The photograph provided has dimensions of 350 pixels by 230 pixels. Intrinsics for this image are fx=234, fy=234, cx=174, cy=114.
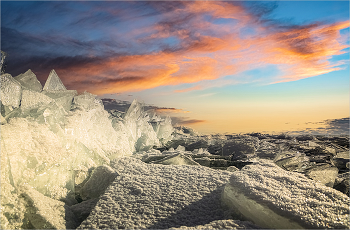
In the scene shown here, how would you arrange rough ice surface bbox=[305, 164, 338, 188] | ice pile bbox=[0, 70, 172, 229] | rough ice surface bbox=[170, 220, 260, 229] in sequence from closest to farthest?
rough ice surface bbox=[170, 220, 260, 229], ice pile bbox=[0, 70, 172, 229], rough ice surface bbox=[305, 164, 338, 188]

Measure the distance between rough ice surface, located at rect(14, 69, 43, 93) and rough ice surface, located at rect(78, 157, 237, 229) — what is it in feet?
5.34

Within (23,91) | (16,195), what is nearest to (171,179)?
(16,195)

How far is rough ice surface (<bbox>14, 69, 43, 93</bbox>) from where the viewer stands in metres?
2.78

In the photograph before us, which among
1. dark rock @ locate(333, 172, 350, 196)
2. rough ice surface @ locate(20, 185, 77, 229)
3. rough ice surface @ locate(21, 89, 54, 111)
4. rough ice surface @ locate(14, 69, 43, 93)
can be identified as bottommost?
dark rock @ locate(333, 172, 350, 196)

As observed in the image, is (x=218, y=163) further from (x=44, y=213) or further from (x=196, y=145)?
(x=44, y=213)

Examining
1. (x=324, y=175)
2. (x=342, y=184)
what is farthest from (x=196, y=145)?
(x=342, y=184)

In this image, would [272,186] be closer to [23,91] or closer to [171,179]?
[171,179]

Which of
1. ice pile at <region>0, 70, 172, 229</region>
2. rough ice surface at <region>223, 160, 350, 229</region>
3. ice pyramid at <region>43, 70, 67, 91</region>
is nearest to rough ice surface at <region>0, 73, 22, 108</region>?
ice pile at <region>0, 70, 172, 229</region>

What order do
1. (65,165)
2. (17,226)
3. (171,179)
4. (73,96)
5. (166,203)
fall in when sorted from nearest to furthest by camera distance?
(17,226) → (166,203) → (171,179) → (65,165) → (73,96)

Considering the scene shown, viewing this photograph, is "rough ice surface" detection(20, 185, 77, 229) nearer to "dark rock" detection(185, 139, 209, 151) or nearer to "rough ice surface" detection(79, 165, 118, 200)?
"rough ice surface" detection(79, 165, 118, 200)

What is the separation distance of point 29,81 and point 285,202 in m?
2.98

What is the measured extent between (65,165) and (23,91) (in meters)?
0.96

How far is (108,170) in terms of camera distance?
228cm

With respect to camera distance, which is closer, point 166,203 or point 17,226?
point 17,226
